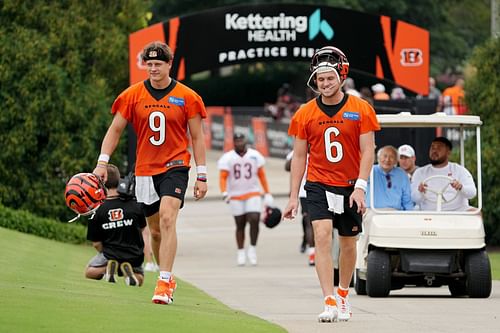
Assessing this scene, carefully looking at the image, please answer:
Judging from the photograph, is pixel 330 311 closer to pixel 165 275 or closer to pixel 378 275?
pixel 165 275

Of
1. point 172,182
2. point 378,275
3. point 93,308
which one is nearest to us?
point 93,308

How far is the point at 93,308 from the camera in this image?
1045cm

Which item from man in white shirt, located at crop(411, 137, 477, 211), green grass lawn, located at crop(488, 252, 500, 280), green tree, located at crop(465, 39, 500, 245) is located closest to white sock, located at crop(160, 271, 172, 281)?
→ man in white shirt, located at crop(411, 137, 477, 211)

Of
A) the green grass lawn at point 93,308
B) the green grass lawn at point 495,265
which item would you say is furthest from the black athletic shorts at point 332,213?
the green grass lawn at point 495,265

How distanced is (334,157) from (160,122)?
148 cm

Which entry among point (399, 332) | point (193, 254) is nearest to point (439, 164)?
point (399, 332)

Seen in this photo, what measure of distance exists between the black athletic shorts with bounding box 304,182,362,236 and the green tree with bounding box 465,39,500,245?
34.8 ft

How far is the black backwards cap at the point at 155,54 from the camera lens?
39.4 feet

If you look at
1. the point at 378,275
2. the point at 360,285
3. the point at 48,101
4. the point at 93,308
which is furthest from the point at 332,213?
the point at 48,101

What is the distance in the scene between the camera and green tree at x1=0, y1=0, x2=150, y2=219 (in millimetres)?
22625

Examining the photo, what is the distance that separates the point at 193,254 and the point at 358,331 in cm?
1310

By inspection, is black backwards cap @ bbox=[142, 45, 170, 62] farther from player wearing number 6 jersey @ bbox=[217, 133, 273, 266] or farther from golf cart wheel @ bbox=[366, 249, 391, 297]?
player wearing number 6 jersey @ bbox=[217, 133, 273, 266]

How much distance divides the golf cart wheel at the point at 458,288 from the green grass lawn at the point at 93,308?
2.50 m

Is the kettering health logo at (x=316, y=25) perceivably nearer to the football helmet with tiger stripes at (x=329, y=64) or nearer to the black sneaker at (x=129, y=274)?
the black sneaker at (x=129, y=274)
